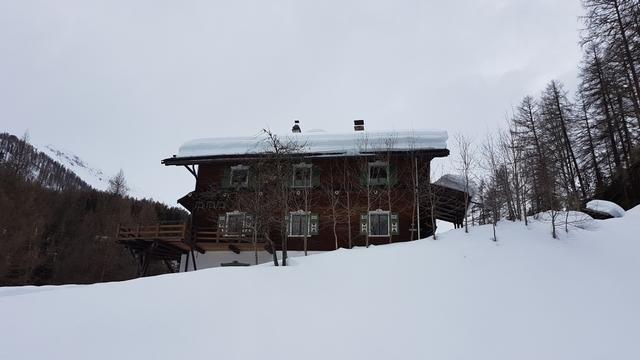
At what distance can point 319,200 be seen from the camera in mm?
21484

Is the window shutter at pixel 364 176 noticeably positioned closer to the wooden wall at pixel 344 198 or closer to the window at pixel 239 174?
the wooden wall at pixel 344 198

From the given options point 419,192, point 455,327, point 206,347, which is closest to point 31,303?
point 206,347

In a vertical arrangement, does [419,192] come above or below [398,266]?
above

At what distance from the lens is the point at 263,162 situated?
18.7 metres

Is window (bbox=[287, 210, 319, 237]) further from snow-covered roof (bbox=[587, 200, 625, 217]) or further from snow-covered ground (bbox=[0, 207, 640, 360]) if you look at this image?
snow-covered roof (bbox=[587, 200, 625, 217])

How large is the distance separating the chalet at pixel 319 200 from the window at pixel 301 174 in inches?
2.0

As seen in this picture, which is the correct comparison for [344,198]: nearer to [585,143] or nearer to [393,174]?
[393,174]

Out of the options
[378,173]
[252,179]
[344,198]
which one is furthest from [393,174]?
[252,179]

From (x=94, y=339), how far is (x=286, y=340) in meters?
3.13

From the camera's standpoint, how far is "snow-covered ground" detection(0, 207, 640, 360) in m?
A: 6.87

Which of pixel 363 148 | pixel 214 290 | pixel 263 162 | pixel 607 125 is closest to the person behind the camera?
pixel 214 290

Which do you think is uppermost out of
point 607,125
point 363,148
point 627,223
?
point 607,125

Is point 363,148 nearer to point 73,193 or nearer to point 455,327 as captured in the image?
point 455,327

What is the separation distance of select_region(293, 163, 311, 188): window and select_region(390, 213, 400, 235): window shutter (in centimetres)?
454
